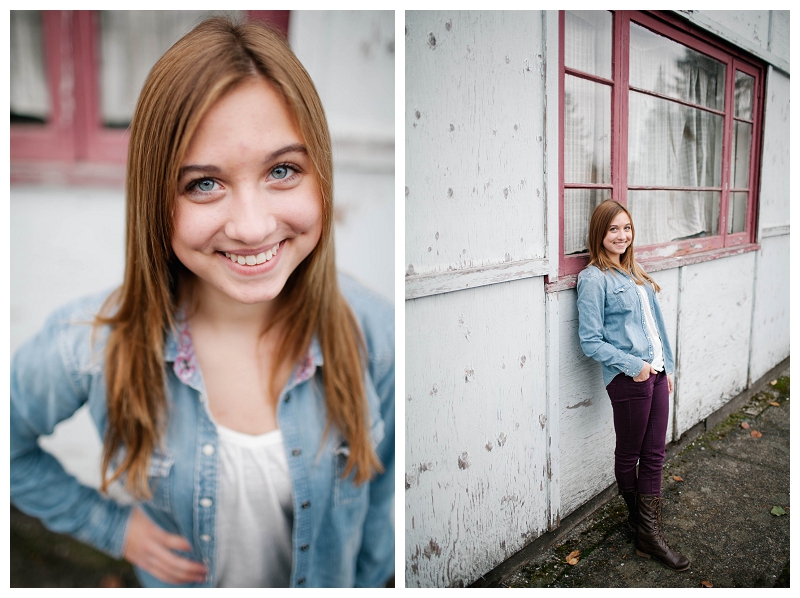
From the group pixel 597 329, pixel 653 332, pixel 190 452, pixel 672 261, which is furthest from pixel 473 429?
pixel 672 261

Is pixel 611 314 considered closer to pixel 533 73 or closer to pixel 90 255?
pixel 533 73

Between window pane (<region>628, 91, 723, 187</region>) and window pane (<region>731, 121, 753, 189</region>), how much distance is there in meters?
0.15

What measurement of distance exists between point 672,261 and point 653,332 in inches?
22.2

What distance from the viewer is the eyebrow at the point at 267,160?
1.29 meters

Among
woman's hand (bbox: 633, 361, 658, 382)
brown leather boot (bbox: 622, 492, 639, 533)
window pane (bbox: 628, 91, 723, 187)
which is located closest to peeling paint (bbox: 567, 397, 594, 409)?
woman's hand (bbox: 633, 361, 658, 382)

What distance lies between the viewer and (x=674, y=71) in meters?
2.34

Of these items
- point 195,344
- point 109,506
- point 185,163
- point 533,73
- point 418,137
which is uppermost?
point 533,73

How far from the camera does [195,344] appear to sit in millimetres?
1520

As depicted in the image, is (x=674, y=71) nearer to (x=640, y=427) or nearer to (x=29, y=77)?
(x=640, y=427)

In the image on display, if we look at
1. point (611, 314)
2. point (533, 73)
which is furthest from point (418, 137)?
point (611, 314)

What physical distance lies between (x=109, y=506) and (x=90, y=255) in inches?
30.5

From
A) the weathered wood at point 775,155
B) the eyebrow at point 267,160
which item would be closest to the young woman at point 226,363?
the eyebrow at point 267,160

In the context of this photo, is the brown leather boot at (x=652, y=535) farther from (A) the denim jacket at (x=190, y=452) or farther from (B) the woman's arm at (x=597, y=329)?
(A) the denim jacket at (x=190, y=452)

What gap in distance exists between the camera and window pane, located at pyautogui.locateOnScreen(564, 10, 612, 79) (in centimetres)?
197
